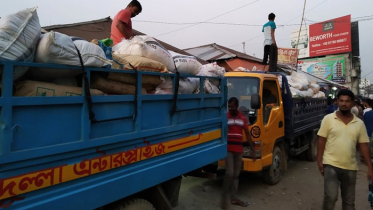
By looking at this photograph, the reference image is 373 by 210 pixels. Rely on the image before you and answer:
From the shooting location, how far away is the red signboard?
2858 centimetres

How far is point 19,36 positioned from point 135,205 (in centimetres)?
157

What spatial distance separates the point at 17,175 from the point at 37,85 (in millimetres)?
541

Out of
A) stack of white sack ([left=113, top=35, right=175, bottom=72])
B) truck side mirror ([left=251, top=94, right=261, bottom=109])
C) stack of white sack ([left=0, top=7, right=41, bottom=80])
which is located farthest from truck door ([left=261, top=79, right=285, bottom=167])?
stack of white sack ([left=0, top=7, right=41, bottom=80])

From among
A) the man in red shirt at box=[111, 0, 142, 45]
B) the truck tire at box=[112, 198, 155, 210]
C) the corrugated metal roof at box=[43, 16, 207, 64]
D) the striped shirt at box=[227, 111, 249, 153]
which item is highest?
the corrugated metal roof at box=[43, 16, 207, 64]

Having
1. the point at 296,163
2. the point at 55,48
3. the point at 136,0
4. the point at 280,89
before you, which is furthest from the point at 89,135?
the point at 296,163

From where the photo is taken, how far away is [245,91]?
16.6 feet

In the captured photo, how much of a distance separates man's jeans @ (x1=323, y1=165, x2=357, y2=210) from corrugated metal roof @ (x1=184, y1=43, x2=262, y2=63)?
8409mm

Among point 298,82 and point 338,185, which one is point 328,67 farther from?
→ point 338,185

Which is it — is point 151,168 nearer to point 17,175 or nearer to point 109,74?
point 109,74

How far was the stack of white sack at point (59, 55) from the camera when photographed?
5.74 feet

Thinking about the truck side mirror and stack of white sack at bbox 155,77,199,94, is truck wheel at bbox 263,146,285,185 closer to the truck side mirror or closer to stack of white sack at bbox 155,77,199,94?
the truck side mirror


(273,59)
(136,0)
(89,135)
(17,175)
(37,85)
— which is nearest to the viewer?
(17,175)

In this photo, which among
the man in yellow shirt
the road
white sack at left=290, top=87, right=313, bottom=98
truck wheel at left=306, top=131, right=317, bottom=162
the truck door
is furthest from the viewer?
truck wheel at left=306, top=131, right=317, bottom=162

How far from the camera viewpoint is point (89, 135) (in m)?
1.91
